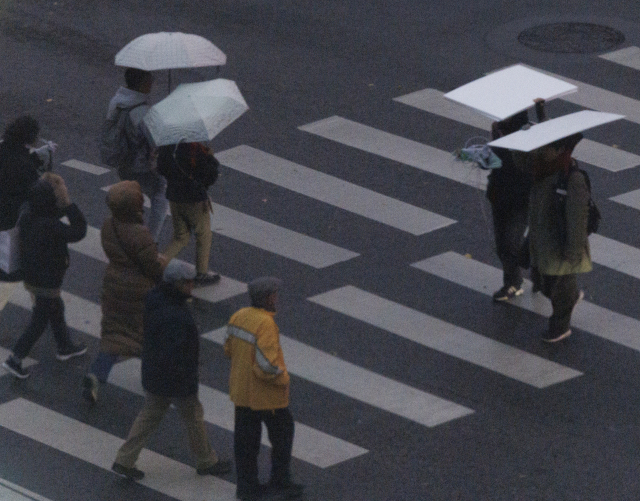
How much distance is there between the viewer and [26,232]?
895 cm

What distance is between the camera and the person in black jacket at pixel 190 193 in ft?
33.0

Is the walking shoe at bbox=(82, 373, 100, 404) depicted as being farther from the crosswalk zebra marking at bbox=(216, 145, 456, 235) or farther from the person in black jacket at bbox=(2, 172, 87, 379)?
the crosswalk zebra marking at bbox=(216, 145, 456, 235)

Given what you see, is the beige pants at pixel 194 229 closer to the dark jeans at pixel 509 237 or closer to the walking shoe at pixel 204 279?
the walking shoe at pixel 204 279

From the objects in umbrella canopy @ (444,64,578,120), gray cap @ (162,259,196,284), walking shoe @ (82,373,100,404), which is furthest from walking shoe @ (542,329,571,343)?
walking shoe @ (82,373,100,404)

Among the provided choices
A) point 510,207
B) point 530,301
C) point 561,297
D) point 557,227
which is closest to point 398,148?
point 510,207

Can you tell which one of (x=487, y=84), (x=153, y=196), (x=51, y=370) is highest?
(x=487, y=84)

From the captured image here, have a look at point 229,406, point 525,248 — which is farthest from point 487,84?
point 229,406

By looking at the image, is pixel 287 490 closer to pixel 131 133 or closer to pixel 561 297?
pixel 561 297

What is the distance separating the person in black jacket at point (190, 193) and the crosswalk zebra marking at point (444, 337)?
1.04m

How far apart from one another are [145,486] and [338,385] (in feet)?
5.84

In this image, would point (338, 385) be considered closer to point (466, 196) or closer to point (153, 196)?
point (153, 196)

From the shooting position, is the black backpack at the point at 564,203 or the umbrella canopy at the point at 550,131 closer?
the umbrella canopy at the point at 550,131

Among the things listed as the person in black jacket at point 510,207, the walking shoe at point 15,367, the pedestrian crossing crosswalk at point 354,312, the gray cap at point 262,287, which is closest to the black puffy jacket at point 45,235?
the walking shoe at point 15,367

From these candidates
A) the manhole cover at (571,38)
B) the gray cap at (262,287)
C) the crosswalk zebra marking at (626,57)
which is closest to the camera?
the gray cap at (262,287)
